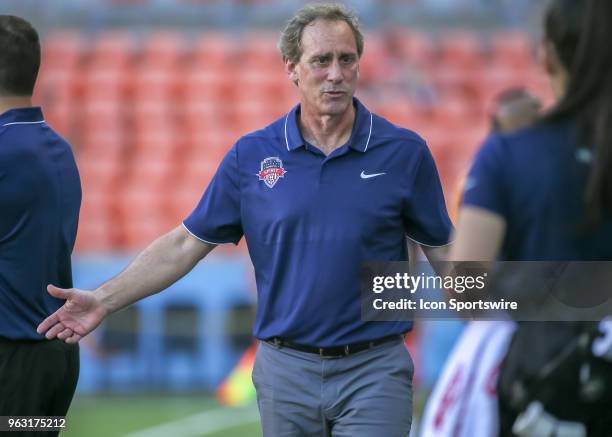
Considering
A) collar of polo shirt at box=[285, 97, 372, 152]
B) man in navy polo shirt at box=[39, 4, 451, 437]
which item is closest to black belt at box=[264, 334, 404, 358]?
man in navy polo shirt at box=[39, 4, 451, 437]

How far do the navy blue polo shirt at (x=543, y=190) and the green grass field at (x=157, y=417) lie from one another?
6402 mm

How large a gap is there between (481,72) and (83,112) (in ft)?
15.0

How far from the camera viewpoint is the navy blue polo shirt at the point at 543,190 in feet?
7.94

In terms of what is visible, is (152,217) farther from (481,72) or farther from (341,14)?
(341,14)

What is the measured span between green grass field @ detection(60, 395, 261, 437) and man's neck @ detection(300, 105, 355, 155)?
5.04m

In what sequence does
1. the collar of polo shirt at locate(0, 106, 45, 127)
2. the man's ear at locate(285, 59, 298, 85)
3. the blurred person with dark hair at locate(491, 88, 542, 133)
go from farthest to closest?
the blurred person with dark hair at locate(491, 88, 542, 133) → the man's ear at locate(285, 59, 298, 85) → the collar of polo shirt at locate(0, 106, 45, 127)

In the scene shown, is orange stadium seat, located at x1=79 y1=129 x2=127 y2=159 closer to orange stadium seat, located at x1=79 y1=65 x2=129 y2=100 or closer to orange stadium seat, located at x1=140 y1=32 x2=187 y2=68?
orange stadium seat, located at x1=79 y1=65 x2=129 y2=100

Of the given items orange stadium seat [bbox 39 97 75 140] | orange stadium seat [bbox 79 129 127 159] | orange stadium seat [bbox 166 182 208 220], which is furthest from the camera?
orange stadium seat [bbox 39 97 75 140]

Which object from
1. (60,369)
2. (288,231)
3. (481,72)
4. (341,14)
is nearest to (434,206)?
(288,231)

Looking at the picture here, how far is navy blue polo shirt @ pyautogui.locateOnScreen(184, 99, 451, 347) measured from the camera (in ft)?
12.2

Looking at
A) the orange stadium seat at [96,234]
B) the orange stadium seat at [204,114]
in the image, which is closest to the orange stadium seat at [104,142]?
the orange stadium seat at [204,114]

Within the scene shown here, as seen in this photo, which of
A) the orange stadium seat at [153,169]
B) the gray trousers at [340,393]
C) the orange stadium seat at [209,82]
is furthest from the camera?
the orange stadium seat at [209,82]

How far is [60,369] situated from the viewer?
→ 389cm

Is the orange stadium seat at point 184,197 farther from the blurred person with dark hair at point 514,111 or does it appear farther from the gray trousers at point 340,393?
the gray trousers at point 340,393
